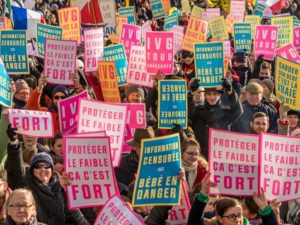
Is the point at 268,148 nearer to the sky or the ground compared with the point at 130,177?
nearer to the sky

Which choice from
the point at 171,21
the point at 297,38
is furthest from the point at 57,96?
the point at 171,21

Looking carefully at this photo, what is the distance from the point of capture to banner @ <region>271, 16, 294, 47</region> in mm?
15164

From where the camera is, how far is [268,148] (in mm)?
6633

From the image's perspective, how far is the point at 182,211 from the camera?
21.8 ft

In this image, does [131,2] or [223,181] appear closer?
[223,181]

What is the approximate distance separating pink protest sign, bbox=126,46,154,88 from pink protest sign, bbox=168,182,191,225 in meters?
4.36

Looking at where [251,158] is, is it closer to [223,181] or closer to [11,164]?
[223,181]

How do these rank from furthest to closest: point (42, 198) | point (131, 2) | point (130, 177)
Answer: point (131, 2) < point (130, 177) < point (42, 198)

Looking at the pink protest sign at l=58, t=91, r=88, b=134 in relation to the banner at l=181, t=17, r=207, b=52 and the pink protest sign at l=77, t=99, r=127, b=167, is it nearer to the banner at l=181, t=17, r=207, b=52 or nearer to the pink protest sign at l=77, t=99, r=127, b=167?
the pink protest sign at l=77, t=99, r=127, b=167

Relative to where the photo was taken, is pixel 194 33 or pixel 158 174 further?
pixel 194 33

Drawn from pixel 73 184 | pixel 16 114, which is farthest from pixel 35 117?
pixel 73 184

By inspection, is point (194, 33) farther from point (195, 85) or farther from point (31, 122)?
point (31, 122)

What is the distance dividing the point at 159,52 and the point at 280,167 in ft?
15.7

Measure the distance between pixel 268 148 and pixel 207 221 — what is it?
0.86m
